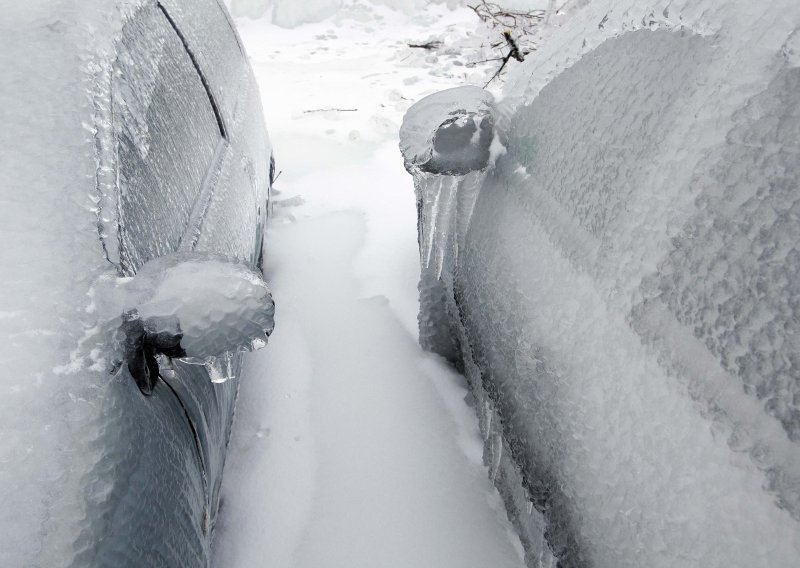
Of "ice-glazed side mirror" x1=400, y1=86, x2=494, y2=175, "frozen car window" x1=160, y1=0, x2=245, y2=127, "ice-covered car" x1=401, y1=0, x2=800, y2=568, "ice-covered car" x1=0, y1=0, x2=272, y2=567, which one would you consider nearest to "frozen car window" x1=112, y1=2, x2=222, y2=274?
"ice-covered car" x1=0, y1=0, x2=272, y2=567

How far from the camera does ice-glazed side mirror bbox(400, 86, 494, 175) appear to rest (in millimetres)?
1543

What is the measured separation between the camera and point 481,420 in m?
1.72

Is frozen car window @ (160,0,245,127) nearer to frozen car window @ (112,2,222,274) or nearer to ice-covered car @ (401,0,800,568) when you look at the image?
frozen car window @ (112,2,222,274)

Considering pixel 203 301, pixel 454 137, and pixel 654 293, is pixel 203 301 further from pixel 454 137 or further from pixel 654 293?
pixel 454 137

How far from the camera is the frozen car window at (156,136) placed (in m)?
1.11

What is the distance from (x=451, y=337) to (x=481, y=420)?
0.45 metres

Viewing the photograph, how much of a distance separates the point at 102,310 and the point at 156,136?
0.61m

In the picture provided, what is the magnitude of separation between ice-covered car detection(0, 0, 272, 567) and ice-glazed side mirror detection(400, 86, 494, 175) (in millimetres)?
697

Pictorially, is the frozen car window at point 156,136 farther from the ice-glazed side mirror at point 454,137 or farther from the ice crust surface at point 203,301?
the ice-glazed side mirror at point 454,137

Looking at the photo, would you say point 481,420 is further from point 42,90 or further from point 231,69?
point 231,69

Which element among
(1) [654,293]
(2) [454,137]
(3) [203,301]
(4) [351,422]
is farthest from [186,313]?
(4) [351,422]

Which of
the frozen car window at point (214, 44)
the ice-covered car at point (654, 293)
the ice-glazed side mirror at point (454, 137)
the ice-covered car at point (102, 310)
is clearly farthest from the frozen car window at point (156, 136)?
the ice-covered car at point (654, 293)

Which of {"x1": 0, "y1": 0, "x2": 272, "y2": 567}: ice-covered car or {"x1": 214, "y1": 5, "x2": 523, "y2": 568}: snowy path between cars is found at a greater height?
{"x1": 0, "y1": 0, "x2": 272, "y2": 567}: ice-covered car

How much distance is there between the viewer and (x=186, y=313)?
3.03ft
